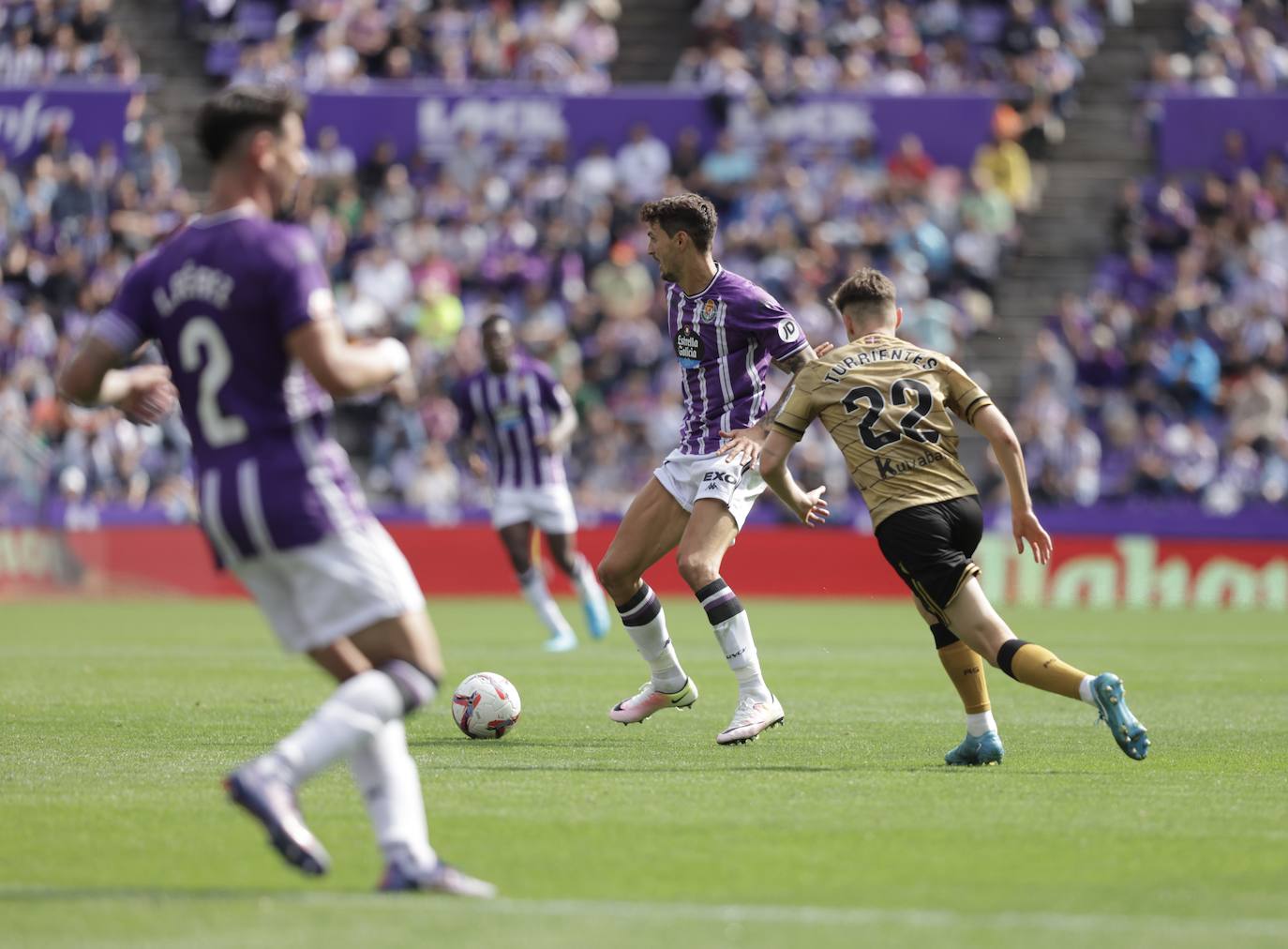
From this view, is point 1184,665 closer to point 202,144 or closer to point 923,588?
point 923,588

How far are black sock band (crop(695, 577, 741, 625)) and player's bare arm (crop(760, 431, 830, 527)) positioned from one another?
0.62 m

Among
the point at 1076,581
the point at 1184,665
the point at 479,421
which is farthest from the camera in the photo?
the point at 1076,581

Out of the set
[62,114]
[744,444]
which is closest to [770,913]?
[744,444]

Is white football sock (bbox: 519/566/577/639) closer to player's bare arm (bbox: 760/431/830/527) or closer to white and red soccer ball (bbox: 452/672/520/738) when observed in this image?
white and red soccer ball (bbox: 452/672/520/738)

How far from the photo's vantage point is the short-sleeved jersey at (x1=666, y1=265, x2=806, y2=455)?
35.1 ft

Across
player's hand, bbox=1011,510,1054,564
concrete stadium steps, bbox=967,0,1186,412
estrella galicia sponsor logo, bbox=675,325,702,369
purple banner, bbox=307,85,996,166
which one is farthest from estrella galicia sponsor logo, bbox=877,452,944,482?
purple banner, bbox=307,85,996,166

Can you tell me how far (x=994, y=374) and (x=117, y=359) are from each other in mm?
23826

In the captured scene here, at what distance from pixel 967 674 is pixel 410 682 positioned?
429 centimetres

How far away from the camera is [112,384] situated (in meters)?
6.56

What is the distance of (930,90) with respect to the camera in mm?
30062

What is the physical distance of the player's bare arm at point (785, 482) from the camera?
959 centimetres

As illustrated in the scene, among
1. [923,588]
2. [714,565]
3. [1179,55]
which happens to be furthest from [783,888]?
[1179,55]

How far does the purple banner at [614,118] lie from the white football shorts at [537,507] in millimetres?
12037

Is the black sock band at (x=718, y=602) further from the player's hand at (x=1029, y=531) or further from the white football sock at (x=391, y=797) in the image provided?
the white football sock at (x=391, y=797)
